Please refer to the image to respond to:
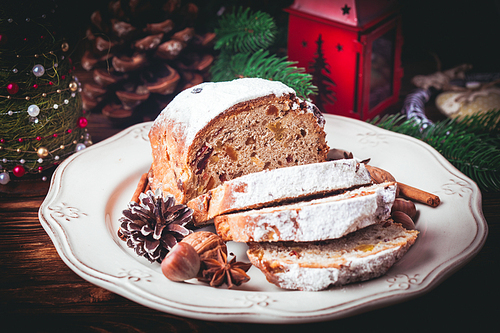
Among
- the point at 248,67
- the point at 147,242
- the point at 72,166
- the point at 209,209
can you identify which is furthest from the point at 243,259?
the point at 248,67

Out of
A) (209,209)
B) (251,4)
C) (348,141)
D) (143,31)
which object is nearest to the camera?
(209,209)

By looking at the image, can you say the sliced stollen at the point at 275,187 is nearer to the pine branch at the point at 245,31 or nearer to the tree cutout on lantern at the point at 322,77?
the tree cutout on lantern at the point at 322,77

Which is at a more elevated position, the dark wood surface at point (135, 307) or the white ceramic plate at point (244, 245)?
the white ceramic plate at point (244, 245)

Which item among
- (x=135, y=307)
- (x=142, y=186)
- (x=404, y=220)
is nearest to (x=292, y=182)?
(x=404, y=220)

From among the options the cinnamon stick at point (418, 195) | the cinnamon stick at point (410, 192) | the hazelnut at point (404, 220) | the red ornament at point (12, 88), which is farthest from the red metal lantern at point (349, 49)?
the red ornament at point (12, 88)

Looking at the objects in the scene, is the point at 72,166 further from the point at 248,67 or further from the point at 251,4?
the point at 251,4
